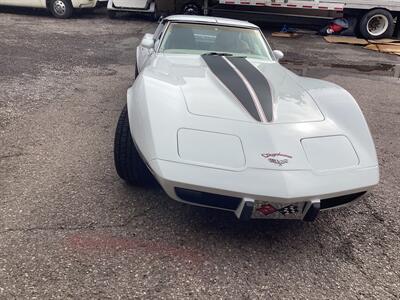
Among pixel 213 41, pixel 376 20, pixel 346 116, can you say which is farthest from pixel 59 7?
pixel 346 116

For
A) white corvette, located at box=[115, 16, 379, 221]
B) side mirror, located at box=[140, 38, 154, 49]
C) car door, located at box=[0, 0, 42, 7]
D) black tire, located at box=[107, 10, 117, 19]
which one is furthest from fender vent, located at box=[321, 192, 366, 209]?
black tire, located at box=[107, 10, 117, 19]

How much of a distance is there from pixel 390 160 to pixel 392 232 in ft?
4.65

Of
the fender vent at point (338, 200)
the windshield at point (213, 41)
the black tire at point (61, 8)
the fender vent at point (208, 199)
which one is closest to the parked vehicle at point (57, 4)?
the black tire at point (61, 8)

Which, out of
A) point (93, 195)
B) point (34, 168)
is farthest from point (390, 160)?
point (34, 168)

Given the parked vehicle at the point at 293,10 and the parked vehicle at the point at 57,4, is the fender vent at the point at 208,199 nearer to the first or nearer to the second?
the parked vehicle at the point at 293,10

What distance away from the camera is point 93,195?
2.83 m

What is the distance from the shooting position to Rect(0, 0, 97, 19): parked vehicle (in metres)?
11.6

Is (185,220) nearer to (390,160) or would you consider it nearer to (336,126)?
(336,126)

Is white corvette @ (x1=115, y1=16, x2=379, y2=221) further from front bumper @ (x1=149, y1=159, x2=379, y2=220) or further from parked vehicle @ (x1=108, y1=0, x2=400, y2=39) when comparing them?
parked vehicle @ (x1=108, y1=0, x2=400, y2=39)

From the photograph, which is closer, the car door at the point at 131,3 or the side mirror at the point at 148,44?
the side mirror at the point at 148,44

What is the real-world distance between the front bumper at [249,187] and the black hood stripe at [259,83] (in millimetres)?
542

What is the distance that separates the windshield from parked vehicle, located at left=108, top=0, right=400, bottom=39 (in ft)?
27.4

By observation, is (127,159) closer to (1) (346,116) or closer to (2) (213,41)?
(1) (346,116)

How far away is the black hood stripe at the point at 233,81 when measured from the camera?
2.62 metres
